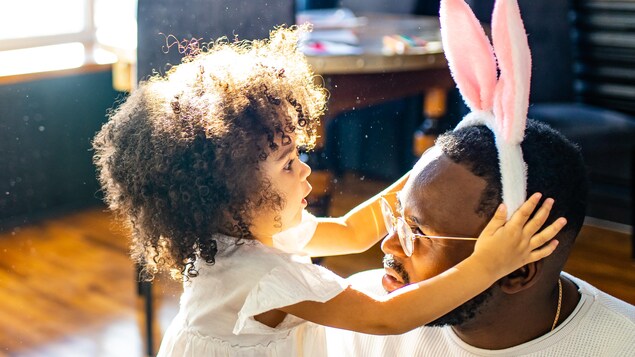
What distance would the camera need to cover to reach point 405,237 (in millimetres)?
1398

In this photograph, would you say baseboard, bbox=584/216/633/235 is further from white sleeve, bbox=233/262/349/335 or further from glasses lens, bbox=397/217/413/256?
white sleeve, bbox=233/262/349/335

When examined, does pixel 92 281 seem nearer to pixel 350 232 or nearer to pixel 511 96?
pixel 350 232

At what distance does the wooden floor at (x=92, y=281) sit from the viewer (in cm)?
207

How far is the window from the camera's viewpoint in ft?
5.30

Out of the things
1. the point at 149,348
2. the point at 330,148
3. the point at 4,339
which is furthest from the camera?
the point at 149,348

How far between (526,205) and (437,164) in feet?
0.52

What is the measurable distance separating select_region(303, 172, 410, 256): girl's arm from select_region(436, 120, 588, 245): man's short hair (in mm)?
250

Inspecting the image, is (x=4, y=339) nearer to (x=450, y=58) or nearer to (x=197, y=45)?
(x=197, y=45)

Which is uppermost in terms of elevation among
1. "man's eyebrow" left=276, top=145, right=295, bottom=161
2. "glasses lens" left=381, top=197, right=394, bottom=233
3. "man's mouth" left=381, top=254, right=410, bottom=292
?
"man's eyebrow" left=276, top=145, right=295, bottom=161

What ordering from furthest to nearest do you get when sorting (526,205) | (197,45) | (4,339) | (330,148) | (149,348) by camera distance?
(149,348) < (330,148) < (4,339) < (197,45) < (526,205)

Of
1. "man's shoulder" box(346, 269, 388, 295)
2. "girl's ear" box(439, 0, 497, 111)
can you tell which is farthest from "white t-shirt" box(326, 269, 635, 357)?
"girl's ear" box(439, 0, 497, 111)

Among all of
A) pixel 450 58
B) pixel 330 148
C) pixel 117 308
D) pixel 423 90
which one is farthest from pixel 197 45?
pixel 117 308

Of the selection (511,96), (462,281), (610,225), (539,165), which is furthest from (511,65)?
(610,225)

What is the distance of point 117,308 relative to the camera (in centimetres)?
276
